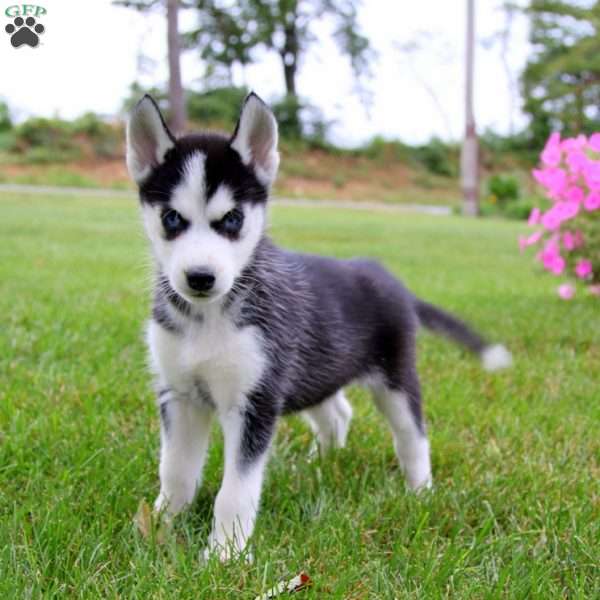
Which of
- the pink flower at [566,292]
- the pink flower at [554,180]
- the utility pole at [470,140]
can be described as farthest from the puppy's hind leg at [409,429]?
the utility pole at [470,140]

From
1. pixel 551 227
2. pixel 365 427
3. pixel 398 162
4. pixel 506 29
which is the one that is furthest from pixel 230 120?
pixel 365 427

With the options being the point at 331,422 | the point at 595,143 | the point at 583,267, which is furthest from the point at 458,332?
the point at 583,267

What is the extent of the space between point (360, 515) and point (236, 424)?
57 cm

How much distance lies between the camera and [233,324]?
2.60 metres

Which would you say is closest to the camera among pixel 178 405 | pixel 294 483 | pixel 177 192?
pixel 177 192

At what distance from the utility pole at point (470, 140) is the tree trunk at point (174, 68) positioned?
45.6 feet

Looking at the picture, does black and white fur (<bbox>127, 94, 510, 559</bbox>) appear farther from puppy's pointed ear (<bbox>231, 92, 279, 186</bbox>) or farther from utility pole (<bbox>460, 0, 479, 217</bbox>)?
utility pole (<bbox>460, 0, 479, 217</bbox>)

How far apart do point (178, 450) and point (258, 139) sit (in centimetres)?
116

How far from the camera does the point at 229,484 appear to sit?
246 centimetres

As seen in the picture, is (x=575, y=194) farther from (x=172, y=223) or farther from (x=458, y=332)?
(x=172, y=223)

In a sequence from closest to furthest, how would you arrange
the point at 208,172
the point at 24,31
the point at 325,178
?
the point at 208,172 < the point at 24,31 < the point at 325,178

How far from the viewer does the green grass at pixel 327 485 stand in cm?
217

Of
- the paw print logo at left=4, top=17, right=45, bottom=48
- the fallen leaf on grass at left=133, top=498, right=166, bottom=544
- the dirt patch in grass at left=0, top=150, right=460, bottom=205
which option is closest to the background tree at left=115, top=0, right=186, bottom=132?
the paw print logo at left=4, top=17, right=45, bottom=48

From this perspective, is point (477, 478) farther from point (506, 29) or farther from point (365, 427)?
point (506, 29)
